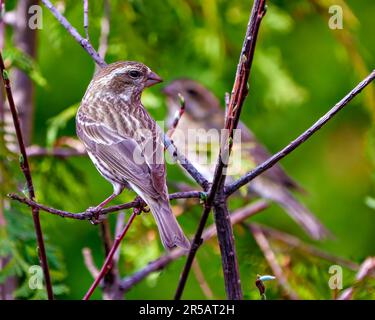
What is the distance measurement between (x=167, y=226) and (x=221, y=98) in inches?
128

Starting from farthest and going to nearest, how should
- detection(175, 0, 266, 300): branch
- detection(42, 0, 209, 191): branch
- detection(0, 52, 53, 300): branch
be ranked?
1. detection(42, 0, 209, 191): branch
2. detection(0, 52, 53, 300): branch
3. detection(175, 0, 266, 300): branch

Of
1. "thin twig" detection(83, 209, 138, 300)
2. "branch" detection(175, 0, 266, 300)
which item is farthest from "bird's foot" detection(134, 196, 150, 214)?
"branch" detection(175, 0, 266, 300)

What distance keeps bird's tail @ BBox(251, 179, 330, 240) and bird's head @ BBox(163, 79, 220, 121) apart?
24.0 inches

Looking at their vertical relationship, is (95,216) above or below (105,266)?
above

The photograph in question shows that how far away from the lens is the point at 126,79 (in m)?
3.33

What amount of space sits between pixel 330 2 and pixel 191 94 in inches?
65.7

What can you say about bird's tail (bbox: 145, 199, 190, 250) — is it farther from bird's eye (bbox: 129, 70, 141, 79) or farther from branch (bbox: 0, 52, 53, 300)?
bird's eye (bbox: 129, 70, 141, 79)

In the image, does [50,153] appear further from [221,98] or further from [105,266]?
[221,98]

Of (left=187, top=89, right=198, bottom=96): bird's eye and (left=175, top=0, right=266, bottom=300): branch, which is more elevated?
(left=187, top=89, right=198, bottom=96): bird's eye

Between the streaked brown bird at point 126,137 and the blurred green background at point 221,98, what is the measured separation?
0.32 meters

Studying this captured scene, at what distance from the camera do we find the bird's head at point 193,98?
5531 millimetres

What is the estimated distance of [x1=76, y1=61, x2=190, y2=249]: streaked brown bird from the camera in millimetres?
2823

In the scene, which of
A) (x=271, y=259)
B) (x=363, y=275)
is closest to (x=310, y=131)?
(x=363, y=275)

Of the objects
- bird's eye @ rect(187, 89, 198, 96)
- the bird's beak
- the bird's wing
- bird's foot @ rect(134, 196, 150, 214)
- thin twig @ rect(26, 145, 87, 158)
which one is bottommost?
bird's foot @ rect(134, 196, 150, 214)
